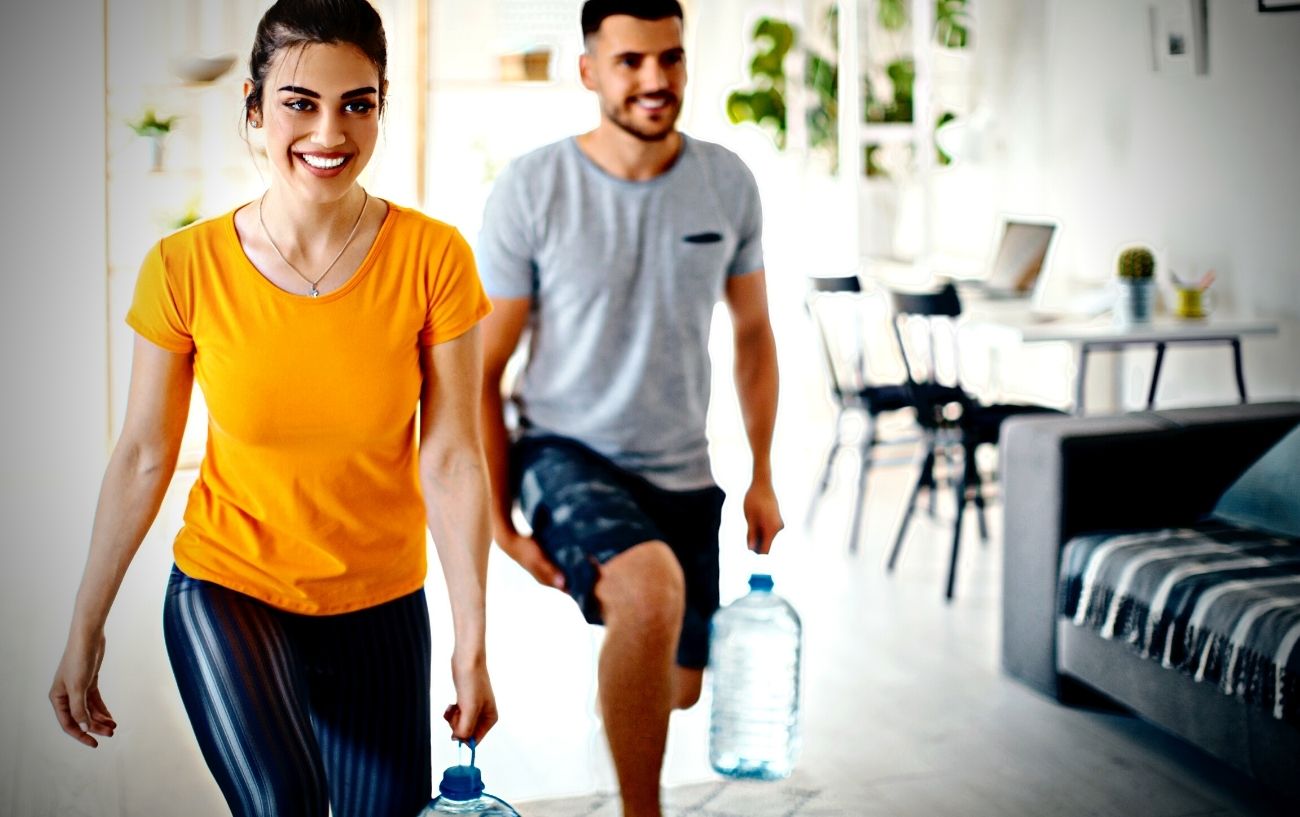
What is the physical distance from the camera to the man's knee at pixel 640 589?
5.89ft

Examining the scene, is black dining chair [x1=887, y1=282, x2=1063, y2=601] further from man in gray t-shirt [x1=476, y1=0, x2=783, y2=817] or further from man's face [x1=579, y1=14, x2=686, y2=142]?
Answer: man's face [x1=579, y1=14, x2=686, y2=142]

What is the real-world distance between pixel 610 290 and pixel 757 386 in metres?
0.36

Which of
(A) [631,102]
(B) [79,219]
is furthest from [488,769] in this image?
(B) [79,219]

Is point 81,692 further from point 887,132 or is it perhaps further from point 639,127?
point 887,132

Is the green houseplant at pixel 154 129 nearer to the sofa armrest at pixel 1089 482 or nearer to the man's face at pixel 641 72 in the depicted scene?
the man's face at pixel 641 72

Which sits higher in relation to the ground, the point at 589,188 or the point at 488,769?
the point at 589,188

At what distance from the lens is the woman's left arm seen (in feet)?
4.58

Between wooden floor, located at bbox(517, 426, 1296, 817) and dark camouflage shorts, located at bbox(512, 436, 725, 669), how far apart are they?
40cm

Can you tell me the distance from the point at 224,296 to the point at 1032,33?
14.9ft

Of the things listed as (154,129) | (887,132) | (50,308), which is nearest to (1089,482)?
(50,308)

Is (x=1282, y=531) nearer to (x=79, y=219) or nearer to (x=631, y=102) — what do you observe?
(x=631, y=102)

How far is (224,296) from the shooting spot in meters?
1.31

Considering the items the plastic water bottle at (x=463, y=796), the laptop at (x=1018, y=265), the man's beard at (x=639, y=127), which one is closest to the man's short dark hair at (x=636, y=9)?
the man's beard at (x=639, y=127)

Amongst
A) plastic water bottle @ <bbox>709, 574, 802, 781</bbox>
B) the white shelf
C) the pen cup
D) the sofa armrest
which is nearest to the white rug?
plastic water bottle @ <bbox>709, 574, 802, 781</bbox>
